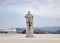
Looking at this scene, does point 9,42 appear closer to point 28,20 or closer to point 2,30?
point 28,20

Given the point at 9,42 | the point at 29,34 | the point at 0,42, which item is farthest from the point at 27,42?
the point at 29,34

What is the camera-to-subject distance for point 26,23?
9.21 m

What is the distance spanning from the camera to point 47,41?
19.5ft

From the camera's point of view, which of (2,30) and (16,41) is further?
(2,30)

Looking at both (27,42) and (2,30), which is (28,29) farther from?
(2,30)

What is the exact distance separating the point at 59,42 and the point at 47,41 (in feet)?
1.54

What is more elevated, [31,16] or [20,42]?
[31,16]

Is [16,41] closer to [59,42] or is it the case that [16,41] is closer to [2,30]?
[59,42]

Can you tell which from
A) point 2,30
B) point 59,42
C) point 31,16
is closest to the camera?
point 59,42

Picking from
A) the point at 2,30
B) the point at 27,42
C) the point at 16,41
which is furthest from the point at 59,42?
the point at 2,30

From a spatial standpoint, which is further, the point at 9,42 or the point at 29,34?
the point at 29,34

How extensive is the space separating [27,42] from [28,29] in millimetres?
3386

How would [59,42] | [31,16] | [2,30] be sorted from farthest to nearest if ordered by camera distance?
[2,30] → [31,16] → [59,42]

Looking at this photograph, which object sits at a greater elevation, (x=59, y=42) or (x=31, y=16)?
(x=31, y=16)
